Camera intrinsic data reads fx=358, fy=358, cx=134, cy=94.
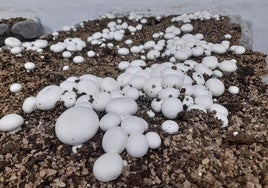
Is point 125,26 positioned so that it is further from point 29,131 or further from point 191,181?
point 191,181

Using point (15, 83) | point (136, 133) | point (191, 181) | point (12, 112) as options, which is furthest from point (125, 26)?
point (191, 181)

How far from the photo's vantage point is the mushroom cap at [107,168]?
1.07 meters

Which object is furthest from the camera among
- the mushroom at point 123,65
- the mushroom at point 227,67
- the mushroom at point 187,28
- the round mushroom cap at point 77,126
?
the mushroom at point 187,28

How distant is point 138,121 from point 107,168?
0.71 feet

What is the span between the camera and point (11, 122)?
4.37ft

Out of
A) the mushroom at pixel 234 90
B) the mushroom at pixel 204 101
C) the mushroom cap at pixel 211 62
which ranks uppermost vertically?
the mushroom at pixel 204 101

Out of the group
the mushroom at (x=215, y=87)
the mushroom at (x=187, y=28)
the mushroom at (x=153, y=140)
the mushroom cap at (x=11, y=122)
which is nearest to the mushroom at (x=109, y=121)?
the mushroom at (x=153, y=140)

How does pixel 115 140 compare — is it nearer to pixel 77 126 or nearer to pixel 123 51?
pixel 77 126

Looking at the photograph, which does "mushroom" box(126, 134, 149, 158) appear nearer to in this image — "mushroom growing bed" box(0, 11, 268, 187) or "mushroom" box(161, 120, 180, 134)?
"mushroom growing bed" box(0, 11, 268, 187)

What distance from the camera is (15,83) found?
167 centimetres

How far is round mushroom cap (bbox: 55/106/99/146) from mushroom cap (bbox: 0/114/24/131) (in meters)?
0.21

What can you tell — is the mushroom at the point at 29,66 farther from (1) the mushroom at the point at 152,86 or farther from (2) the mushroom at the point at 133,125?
(2) the mushroom at the point at 133,125

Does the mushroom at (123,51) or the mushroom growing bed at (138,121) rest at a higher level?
the mushroom growing bed at (138,121)

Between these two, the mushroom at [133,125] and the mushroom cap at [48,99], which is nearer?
the mushroom at [133,125]
